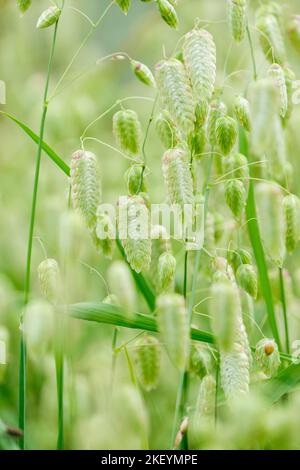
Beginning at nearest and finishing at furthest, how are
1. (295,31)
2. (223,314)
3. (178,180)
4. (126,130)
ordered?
(223,314), (178,180), (126,130), (295,31)

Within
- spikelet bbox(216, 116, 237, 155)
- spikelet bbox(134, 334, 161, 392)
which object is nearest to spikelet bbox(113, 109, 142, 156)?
spikelet bbox(216, 116, 237, 155)

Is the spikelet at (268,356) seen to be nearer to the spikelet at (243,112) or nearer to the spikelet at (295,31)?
the spikelet at (243,112)

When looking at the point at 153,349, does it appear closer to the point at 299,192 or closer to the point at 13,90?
the point at 299,192

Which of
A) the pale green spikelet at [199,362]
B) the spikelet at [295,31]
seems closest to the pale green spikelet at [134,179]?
the pale green spikelet at [199,362]

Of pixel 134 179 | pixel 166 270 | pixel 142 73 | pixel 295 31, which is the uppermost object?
pixel 295 31

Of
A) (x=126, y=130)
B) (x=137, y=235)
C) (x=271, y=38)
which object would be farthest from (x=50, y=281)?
(x=271, y=38)

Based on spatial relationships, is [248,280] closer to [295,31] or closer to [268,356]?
[268,356]

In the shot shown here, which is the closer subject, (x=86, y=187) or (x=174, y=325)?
(x=174, y=325)

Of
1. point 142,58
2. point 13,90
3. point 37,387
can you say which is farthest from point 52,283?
point 142,58
